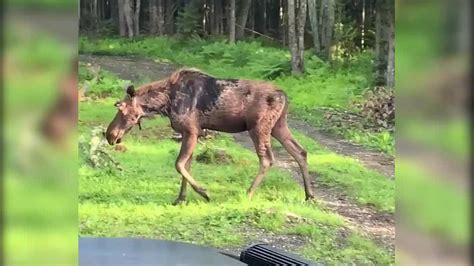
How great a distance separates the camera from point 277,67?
2355 mm

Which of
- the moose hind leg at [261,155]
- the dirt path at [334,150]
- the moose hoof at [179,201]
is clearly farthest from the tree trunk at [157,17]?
the moose hoof at [179,201]

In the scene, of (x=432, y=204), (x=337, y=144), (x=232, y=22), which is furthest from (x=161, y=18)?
(x=432, y=204)

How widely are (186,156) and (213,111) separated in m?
0.18

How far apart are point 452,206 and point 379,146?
0.76 m

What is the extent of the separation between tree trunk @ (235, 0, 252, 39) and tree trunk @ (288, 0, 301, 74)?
0.47 feet

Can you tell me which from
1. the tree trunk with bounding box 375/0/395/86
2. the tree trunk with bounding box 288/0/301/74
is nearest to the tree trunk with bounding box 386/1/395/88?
the tree trunk with bounding box 375/0/395/86

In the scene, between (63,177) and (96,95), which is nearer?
(63,177)

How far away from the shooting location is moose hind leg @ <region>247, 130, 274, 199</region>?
2398mm

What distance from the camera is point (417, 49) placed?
1.60 metres

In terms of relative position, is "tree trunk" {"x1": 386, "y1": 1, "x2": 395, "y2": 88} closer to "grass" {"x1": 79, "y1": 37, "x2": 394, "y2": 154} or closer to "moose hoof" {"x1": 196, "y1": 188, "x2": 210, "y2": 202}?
"grass" {"x1": 79, "y1": 37, "x2": 394, "y2": 154}

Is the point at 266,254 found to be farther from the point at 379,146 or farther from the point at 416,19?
the point at 416,19

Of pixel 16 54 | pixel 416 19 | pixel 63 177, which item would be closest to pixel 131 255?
pixel 63 177

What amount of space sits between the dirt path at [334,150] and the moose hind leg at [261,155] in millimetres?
22

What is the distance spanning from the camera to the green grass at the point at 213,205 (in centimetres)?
238
